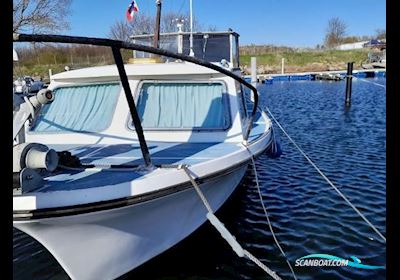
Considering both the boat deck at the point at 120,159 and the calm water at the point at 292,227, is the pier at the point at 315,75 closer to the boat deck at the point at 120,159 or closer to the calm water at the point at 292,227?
the calm water at the point at 292,227

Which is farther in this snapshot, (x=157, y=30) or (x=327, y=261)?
(x=157, y=30)

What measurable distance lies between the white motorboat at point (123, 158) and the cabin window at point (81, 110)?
0.06ft

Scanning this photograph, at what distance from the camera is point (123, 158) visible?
4.36 m

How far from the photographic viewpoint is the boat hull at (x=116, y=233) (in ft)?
10.5

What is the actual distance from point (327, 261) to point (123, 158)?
283 cm

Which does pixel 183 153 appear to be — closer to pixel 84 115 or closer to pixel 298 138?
pixel 84 115

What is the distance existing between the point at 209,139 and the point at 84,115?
6.35 feet

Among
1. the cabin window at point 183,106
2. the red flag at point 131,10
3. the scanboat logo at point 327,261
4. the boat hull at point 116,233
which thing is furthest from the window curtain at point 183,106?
the red flag at point 131,10

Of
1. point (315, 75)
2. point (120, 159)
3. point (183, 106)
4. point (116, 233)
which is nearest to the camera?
point (116, 233)

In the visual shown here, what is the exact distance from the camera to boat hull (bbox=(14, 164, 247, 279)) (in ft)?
10.5

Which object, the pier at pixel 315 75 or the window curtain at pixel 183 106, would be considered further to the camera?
the pier at pixel 315 75

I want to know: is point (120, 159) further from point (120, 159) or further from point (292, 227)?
point (292, 227)

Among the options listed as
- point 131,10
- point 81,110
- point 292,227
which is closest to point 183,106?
point 81,110
